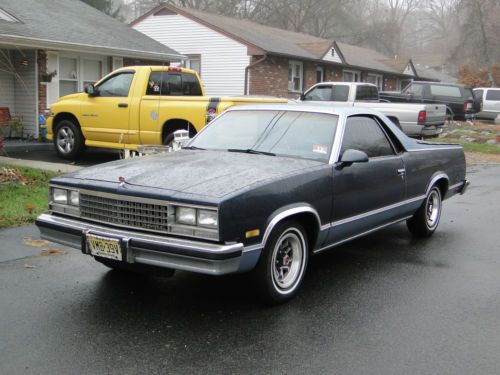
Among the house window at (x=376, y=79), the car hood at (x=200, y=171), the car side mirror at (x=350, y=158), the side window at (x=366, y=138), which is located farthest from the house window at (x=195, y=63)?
the car side mirror at (x=350, y=158)

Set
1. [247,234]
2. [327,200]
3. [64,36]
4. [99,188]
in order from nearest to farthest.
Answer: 1. [247,234]
2. [99,188]
3. [327,200]
4. [64,36]

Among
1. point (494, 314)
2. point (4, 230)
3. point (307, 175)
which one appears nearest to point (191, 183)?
point (307, 175)

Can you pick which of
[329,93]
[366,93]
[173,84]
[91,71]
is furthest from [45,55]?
[366,93]

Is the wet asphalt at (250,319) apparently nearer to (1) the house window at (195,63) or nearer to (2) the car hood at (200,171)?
(2) the car hood at (200,171)

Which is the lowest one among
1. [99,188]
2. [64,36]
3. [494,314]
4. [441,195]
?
[494,314]

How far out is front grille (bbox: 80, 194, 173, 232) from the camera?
432 centimetres

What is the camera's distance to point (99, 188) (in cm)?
462

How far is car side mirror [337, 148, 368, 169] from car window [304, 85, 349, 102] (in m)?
14.1

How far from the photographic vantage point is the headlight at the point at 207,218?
162 inches

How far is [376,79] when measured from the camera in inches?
1414

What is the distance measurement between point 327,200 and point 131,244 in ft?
5.70

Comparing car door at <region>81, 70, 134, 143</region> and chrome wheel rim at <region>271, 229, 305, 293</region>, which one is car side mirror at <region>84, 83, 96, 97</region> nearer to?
car door at <region>81, 70, 134, 143</region>

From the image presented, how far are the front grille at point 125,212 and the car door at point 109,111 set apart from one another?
23.8 feet

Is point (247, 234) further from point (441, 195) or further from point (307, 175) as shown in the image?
point (441, 195)
